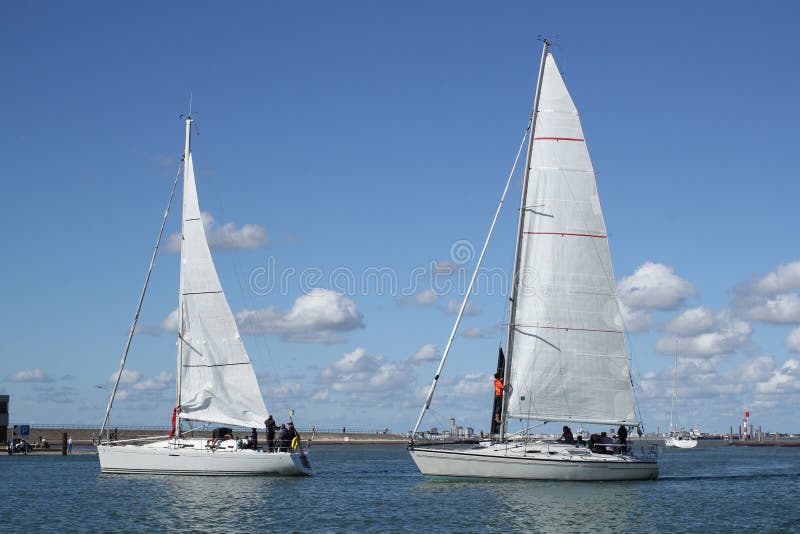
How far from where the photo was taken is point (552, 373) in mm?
44062

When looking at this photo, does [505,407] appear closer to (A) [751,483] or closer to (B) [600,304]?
(B) [600,304]

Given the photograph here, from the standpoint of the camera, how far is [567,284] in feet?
146

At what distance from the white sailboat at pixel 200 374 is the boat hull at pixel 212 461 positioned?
→ 0.05 m

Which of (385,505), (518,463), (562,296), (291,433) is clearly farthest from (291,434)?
(562,296)

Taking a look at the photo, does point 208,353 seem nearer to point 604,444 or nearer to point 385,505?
point 385,505

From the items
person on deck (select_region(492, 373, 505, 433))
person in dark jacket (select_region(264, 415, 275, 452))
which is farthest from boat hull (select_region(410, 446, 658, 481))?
person in dark jacket (select_region(264, 415, 275, 452))

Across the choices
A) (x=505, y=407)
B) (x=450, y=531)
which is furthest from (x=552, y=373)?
(x=450, y=531)

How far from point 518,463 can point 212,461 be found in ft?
45.2

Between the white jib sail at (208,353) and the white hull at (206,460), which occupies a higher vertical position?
the white jib sail at (208,353)

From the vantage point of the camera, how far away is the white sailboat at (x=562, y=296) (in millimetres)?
44094

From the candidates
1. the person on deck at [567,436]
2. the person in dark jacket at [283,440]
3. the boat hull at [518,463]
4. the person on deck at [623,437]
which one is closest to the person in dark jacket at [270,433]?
the person in dark jacket at [283,440]

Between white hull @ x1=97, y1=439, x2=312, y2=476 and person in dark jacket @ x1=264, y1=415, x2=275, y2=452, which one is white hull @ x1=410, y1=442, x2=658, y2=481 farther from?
person in dark jacket @ x1=264, y1=415, x2=275, y2=452

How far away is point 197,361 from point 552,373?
1638 cm

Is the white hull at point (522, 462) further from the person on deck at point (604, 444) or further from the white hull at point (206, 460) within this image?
the white hull at point (206, 460)
